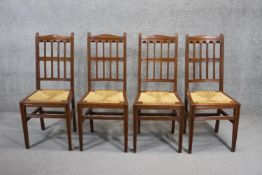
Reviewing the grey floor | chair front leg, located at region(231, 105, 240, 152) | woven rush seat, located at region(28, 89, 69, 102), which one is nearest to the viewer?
the grey floor

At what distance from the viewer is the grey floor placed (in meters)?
3.07

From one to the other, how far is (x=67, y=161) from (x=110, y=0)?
1.88 m

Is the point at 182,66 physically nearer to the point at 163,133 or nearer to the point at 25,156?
the point at 163,133

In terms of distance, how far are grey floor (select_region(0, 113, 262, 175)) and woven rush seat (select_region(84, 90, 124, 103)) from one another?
474 millimetres

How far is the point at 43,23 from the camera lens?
413 cm

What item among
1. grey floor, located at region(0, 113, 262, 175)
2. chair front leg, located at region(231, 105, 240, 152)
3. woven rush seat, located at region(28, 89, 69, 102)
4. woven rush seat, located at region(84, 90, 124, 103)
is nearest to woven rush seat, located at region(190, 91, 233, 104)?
chair front leg, located at region(231, 105, 240, 152)

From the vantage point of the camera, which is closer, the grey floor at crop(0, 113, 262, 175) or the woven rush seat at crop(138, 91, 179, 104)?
the grey floor at crop(0, 113, 262, 175)

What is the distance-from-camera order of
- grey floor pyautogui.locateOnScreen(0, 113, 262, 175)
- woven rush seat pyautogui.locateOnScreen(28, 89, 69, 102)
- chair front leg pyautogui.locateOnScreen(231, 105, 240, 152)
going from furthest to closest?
woven rush seat pyautogui.locateOnScreen(28, 89, 69, 102) → chair front leg pyautogui.locateOnScreen(231, 105, 240, 152) → grey floor pyautogui.locateOnScreen(0, 113, 262, 175)

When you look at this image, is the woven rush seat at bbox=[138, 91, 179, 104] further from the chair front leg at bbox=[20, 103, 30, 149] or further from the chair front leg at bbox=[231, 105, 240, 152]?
the chair front leg at bbox=[20, 103, 30, 149]

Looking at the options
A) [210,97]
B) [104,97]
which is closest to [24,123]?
[104,97]

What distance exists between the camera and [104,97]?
11.6 feet

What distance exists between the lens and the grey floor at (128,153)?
3.07 meters

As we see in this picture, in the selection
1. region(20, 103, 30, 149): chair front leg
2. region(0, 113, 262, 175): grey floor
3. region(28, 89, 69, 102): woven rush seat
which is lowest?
region(0, 113, 262, 175): grey floor

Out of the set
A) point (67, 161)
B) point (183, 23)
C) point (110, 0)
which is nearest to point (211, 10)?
point (183, 23)
